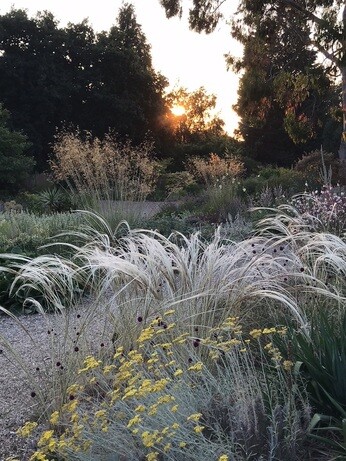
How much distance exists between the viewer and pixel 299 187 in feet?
40.1

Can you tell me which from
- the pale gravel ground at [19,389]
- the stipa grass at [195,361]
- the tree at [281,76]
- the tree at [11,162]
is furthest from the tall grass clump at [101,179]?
the tree at [11,162]

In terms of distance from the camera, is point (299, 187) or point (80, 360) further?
point (299, 187)

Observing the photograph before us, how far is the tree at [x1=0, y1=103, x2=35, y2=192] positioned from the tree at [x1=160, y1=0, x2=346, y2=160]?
7102 millimetres

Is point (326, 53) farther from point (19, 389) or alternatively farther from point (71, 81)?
point (19, 389)

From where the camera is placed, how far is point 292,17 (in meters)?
17.9

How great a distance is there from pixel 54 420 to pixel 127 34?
104 ft

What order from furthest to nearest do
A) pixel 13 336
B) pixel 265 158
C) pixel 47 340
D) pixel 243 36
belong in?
pixel 265 158 → pixel 243 36 → pixel 13 336 → pixel 47 340

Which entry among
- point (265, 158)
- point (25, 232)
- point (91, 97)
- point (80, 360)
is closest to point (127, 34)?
point (91, 97)

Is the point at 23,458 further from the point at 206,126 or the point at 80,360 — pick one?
the point at 206,126

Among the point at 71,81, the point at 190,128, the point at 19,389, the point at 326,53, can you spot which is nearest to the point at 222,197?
the point at 326,53

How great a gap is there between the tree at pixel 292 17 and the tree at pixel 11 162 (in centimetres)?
710

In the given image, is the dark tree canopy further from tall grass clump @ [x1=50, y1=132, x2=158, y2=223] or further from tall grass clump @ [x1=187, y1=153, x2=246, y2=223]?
tall grass clump @ [x1=50, y1=132, x2=158, y2=223]

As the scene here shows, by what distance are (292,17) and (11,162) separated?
34.0ft

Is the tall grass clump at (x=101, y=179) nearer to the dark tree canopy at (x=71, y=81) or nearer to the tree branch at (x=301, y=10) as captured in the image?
the tree branch at (x=301, y=10)
